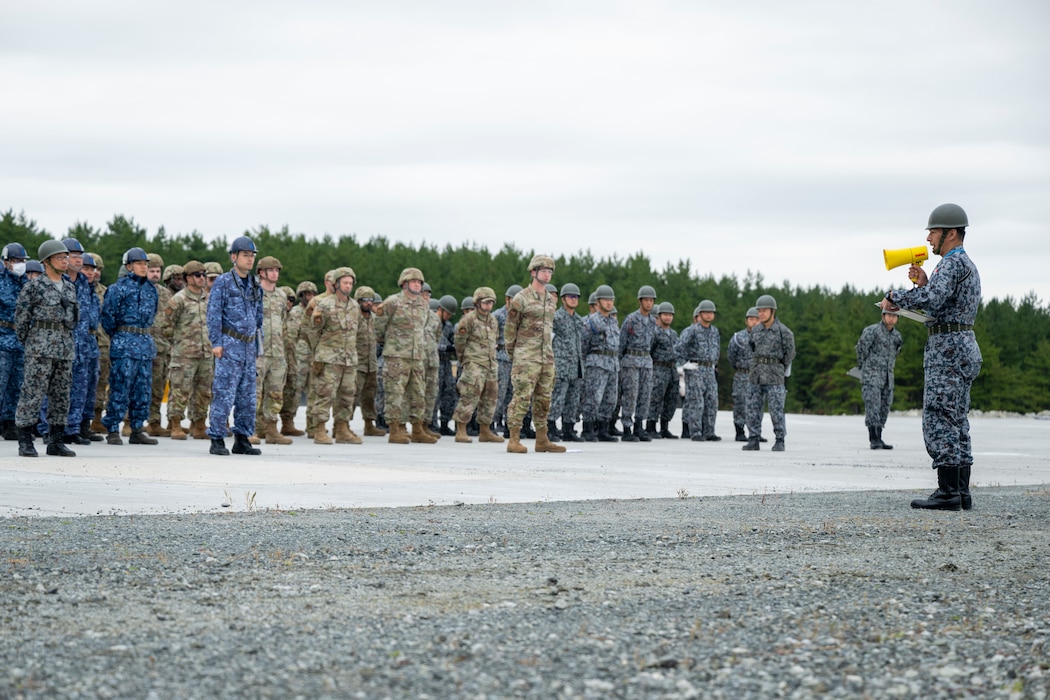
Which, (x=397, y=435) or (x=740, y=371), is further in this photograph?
(x=740, y=371)

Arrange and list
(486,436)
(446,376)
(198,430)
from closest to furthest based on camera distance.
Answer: (198,430) < (486,436) < (446,376)

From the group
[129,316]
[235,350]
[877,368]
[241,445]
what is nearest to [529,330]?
[235,350]

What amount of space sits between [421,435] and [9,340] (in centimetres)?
548

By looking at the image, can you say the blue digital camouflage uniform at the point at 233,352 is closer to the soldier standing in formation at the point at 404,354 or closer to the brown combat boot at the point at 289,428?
the soldier standing in formation at the point at 404,354

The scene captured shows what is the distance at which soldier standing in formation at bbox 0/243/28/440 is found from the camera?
1314 cm

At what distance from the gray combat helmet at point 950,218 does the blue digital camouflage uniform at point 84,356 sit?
9.34 metres

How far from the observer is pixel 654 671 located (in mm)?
3729

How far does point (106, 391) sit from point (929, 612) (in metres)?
13.8

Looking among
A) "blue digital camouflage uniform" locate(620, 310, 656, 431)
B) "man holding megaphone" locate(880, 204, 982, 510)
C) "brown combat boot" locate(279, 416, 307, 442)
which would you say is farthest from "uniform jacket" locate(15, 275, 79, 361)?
"blue digital camouflage uniform" locate(620, 310, 656, 431)

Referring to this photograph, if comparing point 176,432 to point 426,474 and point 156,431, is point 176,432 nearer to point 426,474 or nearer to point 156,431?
point 156,431

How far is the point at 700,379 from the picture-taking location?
19766 mm

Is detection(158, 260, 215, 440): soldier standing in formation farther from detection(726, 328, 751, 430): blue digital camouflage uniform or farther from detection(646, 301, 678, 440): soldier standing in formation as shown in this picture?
detection(726, 328, 751, 430): blue digital camouflage uniform

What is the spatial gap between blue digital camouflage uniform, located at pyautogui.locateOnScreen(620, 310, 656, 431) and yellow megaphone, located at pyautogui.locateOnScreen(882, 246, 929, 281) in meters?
9.60

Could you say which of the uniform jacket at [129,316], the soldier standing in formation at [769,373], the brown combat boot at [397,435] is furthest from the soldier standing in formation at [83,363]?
the soldier standing in formation at [769,373]
